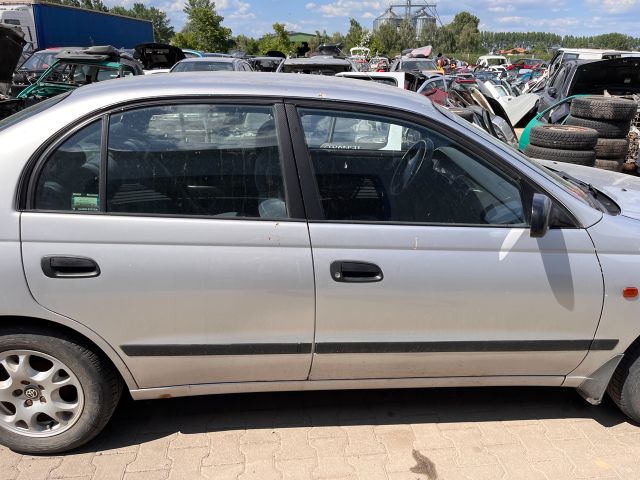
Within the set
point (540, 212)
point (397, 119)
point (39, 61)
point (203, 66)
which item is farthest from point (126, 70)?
point (540, 212)

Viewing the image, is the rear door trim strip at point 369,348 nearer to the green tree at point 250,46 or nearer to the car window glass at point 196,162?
the car window glass at point 196,162

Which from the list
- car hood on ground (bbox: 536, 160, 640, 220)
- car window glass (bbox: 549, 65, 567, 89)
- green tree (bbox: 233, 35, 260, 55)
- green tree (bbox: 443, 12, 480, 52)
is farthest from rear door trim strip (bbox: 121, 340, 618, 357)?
green tree (bbox: 443, 12, 480, 52)

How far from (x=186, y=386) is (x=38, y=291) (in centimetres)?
76

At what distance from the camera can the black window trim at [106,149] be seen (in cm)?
212

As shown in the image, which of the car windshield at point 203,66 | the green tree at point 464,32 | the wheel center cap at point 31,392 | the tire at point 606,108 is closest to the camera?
the wheel center cap at point 31,392

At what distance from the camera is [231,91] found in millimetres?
2266

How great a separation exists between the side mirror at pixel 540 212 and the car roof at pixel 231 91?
62cm

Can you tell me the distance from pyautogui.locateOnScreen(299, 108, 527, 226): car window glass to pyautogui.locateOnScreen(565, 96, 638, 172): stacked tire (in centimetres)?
460

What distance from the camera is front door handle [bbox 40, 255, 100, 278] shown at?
2.07 metres

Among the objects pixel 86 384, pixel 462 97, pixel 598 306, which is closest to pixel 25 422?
pixel 86 384

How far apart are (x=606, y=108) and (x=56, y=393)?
21.2 ft

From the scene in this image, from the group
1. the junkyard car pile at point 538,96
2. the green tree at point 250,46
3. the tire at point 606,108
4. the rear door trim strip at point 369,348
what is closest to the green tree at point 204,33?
the green tree at point 250,46

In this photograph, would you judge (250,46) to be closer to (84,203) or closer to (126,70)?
(126,70)

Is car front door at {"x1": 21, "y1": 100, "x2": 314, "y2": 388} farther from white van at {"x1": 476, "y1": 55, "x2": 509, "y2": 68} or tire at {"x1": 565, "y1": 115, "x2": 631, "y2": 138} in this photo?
white van at {"x1": 476, "y1": 55, "x2": 509, "y2": 68}
